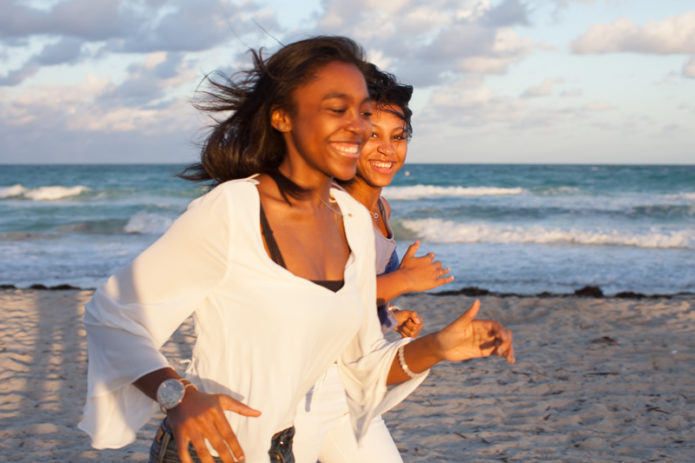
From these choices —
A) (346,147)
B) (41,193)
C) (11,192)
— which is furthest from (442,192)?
(346,147)

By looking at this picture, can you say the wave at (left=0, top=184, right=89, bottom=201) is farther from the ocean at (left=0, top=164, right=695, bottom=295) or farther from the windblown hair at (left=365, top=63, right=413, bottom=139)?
the windblown hair at (left=365, top=63, right=413, bottom=139)

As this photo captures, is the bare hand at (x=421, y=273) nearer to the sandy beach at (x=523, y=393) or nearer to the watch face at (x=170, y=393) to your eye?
the watch face at (x=170, y=393)

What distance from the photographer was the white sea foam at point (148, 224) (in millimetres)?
22841

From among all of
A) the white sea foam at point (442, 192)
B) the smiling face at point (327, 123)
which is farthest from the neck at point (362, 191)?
the white sea foam at point (442, 192)

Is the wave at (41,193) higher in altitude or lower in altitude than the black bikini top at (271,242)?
lower

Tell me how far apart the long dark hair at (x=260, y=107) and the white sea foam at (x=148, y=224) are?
20.5 m

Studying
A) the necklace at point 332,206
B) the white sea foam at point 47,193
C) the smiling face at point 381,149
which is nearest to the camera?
the necklace at point 332,206

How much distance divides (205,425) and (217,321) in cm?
35

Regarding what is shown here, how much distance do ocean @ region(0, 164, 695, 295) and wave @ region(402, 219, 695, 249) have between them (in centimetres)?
3

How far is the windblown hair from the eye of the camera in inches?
113

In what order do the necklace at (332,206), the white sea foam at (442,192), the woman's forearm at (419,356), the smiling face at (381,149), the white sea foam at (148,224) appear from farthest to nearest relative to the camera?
the white sea foam at (442,192) → the white sea foam at (148,224) → the smiling face at (381,149) → the necklace at (332,206) → the woman's forearm at (419,356)

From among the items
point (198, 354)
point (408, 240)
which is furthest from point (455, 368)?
Answer: point (408, 240)

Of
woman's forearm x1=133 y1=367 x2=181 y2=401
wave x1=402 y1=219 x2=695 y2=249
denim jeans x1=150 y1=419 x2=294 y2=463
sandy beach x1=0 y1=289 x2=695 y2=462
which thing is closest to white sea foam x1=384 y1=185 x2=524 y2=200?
wave x1=402 y1=219 x2=695 y2=249

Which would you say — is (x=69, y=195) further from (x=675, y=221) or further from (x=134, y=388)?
(x=134, y=388)
